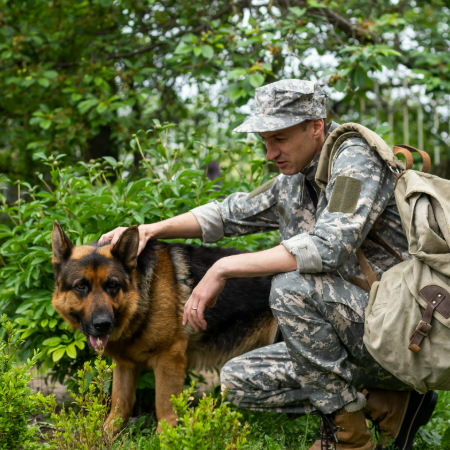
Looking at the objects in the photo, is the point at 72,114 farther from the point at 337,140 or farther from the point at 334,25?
the point at 337,140

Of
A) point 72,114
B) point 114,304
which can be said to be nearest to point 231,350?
point 114,304

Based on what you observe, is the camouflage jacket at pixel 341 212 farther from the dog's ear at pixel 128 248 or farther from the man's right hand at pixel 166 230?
the dog's ear at pixel 128 248

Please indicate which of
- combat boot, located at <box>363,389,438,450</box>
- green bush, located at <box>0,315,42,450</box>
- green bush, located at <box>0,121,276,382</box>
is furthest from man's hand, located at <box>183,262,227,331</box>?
combat boot, located at <box>363,389,438,450</box>

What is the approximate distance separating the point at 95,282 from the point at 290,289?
129cm

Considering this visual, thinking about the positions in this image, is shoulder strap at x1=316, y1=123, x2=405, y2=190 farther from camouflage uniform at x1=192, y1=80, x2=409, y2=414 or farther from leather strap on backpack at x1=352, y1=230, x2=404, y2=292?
leather strap on backpack at x1=352, y1=230, x2=404, y2=292

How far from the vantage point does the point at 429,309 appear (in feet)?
7.09

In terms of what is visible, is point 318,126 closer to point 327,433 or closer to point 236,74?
point 236,74

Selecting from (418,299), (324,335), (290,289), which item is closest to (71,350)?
(290,289)

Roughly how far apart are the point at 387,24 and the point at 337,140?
122 inches

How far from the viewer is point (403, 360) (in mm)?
2252

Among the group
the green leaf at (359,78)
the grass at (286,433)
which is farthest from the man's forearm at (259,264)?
the green leaf at (359,78)

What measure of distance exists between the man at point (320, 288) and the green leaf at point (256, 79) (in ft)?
4.17

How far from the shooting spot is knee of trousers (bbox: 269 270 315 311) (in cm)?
250

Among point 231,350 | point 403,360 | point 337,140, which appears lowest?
point 231,350
